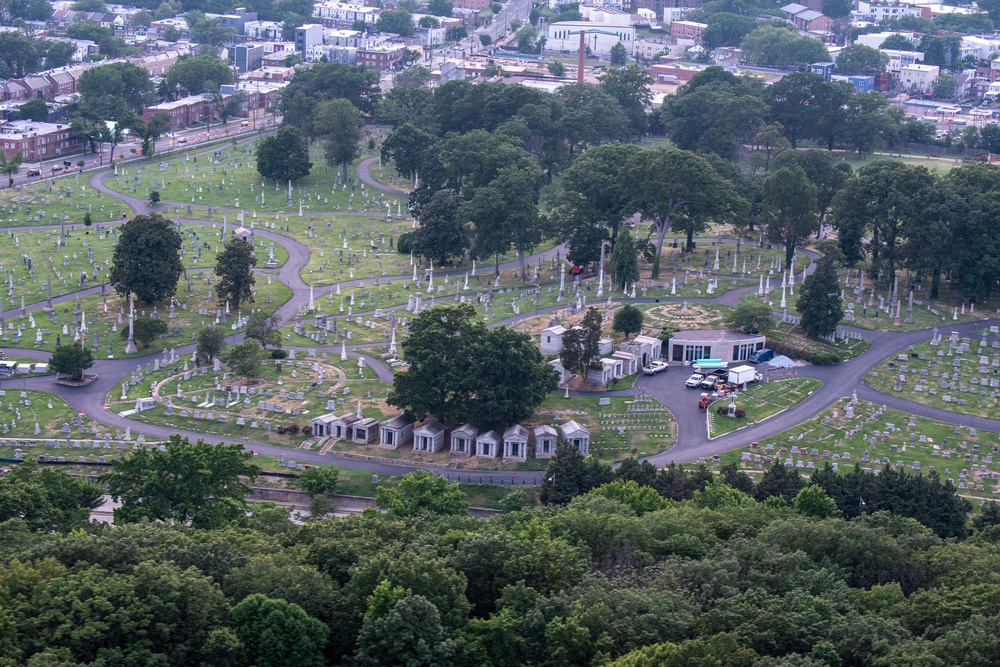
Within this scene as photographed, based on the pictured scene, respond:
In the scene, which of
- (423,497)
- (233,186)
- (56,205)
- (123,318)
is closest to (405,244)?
(123,318)

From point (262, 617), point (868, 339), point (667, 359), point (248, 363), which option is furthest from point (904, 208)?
point (262, 617)

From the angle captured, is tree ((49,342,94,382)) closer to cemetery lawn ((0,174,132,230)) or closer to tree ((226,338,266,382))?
tree ((226,338,266,382))

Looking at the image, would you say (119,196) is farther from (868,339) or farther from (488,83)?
(868,339)

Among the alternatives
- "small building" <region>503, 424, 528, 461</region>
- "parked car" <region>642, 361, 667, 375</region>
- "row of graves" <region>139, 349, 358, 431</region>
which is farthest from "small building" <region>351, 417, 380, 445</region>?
"parked car" <region>642, 361, 667, 375</region>

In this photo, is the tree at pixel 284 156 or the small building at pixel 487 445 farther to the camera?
the tree at pixel 284 156

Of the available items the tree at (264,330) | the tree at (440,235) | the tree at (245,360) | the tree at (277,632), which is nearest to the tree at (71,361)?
the tree at (245,360)

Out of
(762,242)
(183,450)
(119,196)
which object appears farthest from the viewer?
(119,196)

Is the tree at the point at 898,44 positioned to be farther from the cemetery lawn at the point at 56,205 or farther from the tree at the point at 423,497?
the tree at the point at 423,497
